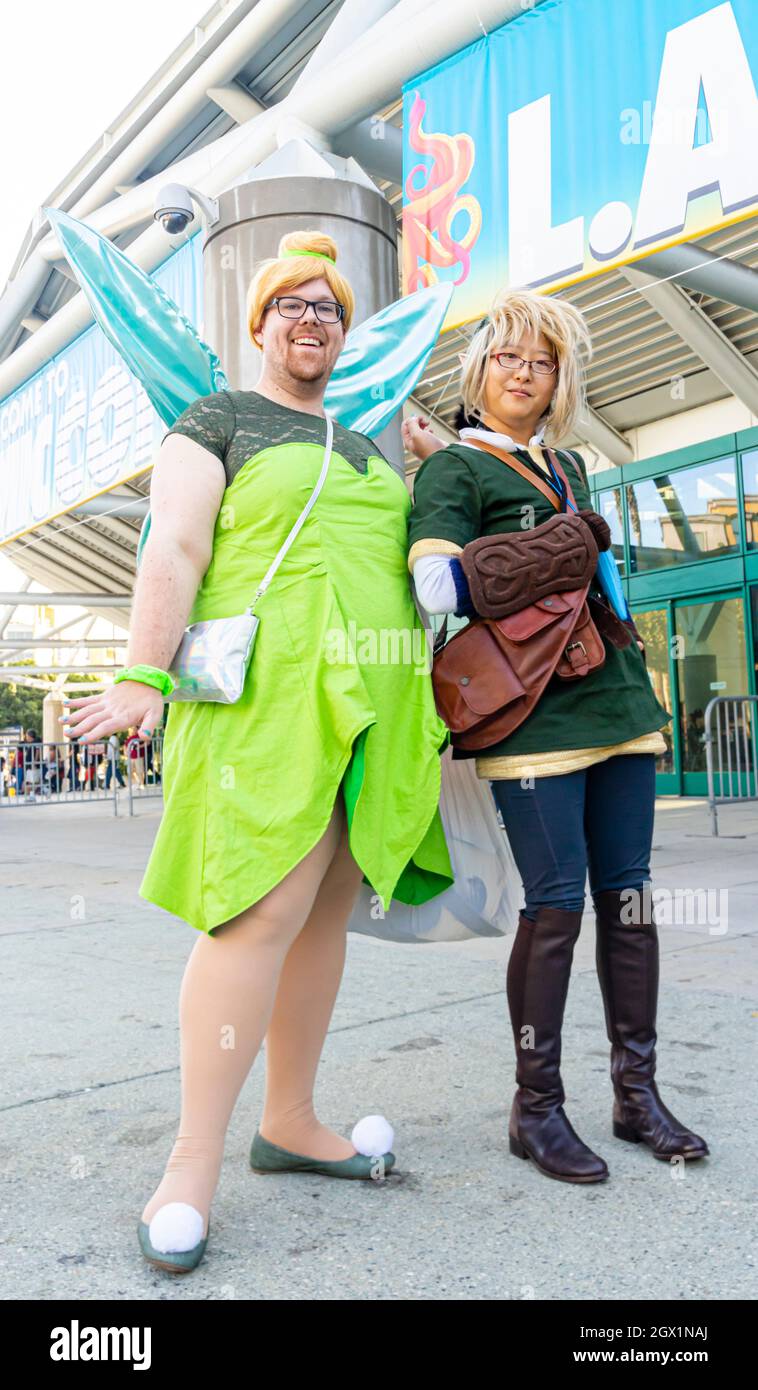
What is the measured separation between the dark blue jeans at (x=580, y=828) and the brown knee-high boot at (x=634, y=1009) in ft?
0.25

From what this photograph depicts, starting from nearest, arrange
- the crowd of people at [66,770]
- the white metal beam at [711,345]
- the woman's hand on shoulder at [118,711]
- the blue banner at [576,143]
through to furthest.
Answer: the woman's hand on shoulder at [118,711] → the blue banner at [576,143] → the white metal beam at [711,345] → the crowd of people at [66,770]

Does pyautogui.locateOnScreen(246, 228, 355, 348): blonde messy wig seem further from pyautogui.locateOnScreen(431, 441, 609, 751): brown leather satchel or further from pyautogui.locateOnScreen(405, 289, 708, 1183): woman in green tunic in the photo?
pyautogui.locateOnScreen(431, 441, 609, 751): brown leather satchel

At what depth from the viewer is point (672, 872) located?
6898 mm

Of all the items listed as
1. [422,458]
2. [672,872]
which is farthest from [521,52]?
[672,872]

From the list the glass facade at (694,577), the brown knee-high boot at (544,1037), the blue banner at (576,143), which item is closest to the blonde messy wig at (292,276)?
the brown knee-high boot at (544,1037)

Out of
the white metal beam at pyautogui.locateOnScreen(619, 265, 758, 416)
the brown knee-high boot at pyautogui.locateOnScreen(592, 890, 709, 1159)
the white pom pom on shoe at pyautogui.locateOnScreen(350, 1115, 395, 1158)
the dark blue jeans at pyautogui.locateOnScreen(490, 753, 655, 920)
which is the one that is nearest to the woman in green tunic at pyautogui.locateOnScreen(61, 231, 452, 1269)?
the white pom pom on shoe at pyautogui.locateOnScreen(350, 1115, 395, 1158)

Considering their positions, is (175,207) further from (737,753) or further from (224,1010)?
(737,753)

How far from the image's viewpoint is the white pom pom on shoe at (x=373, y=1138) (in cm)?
228

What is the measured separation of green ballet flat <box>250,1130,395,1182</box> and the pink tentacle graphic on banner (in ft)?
16.0

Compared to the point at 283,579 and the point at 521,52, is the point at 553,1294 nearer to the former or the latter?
the point at 283,579

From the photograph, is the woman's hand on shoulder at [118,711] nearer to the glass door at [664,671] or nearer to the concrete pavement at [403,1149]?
the concrete pavement at [403,1149]

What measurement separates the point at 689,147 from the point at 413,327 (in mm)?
2985

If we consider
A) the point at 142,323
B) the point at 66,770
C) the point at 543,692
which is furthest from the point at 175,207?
the point at 66,770

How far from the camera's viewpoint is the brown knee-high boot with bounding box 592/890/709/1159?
2.36m
